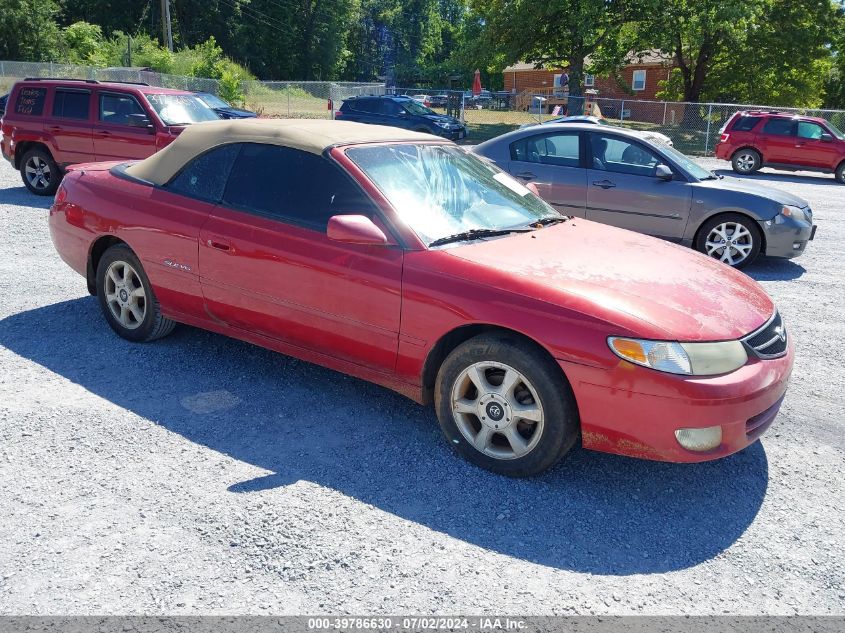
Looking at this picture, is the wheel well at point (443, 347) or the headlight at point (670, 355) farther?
the wheel well at point (443, 347)

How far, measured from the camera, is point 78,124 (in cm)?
1162

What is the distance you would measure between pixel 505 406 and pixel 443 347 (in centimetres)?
48

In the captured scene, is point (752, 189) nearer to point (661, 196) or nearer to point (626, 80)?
point (661, 196)

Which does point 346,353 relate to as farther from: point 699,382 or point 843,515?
point 843,515

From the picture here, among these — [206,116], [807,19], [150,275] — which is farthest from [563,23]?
[150,275]

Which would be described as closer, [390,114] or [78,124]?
[78,124]

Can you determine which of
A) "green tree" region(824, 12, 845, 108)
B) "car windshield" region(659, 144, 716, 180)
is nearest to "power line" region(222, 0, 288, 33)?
"green tree" region(824, 12, 845, 108)

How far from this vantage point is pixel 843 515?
3469 millimetres

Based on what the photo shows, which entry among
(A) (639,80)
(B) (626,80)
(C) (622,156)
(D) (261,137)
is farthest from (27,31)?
(D) (261,137)

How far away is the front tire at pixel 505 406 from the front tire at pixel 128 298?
2.30m

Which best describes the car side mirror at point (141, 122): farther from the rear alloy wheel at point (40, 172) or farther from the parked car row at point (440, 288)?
the parked car row at point (440, 288)

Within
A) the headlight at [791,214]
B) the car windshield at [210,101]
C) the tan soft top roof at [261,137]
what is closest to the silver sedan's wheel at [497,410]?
the tan soft top roof at [261,137]

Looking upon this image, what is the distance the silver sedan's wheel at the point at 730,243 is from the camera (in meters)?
8.34

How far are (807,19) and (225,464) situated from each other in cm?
3743
